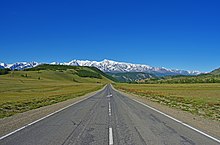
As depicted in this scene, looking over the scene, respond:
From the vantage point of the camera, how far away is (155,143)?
9.75 meters

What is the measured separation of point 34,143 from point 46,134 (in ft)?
5.98

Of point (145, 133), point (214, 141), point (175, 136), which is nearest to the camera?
point (214, 141)

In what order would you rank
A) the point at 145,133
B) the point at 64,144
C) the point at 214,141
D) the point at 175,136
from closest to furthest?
the point at 64,144
the point at 214,141
the point at 175,136
the point at 145,133

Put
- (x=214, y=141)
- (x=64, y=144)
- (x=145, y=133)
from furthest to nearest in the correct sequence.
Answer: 1. (x=145, y=133)
2. (x=214, y=141)
3. (x=64, y=144)

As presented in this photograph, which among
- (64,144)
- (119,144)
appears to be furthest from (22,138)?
(119,144)

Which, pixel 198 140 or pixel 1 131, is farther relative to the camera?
pixel 1 131

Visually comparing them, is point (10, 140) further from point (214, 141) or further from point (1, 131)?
point (214, 141)

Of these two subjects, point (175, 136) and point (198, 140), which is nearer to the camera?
point (198, 140)

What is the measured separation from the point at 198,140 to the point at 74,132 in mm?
4984

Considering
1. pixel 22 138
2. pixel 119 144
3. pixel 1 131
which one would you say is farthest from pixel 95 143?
pixel 1 131

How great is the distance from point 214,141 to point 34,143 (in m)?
6.27

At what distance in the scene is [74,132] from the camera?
39.4 ft

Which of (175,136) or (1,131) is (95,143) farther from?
(1,131)

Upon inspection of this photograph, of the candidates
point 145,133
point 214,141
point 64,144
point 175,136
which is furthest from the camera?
point 145,133
